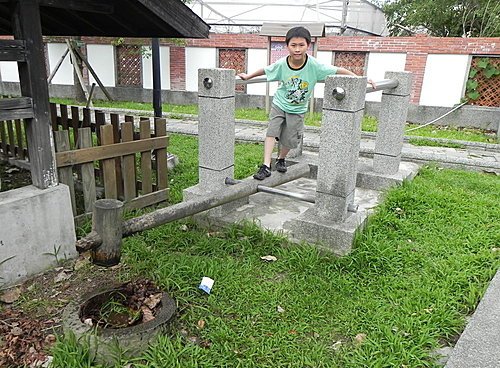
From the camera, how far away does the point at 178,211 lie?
2883 millimetres

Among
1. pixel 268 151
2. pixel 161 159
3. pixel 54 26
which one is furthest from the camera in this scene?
pixel 54 26

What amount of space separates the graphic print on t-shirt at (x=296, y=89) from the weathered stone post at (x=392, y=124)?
1375mm

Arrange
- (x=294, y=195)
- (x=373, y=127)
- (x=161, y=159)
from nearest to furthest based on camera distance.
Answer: (x=294, y=195)
(x=161, y=159)
(x=373, y=127)

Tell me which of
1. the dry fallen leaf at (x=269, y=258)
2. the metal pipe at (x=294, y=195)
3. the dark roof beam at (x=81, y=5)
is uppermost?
the dark roof beam at (x=81, y=5)

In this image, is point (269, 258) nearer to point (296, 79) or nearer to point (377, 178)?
point (296, 79)

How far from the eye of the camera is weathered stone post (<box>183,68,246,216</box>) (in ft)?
13.1

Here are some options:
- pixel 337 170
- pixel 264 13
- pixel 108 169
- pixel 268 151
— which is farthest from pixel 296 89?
pixel 264 13

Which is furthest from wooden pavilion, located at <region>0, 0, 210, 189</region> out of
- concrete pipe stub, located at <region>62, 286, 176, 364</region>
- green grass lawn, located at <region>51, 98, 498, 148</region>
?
green grass lawn, located at <region>51, 98, 498, 148</region>

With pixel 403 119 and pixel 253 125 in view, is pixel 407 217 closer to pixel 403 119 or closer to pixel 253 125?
pixel 403 119

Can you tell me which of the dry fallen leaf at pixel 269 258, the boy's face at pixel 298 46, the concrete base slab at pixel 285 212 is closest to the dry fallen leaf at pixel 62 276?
the concrete base slab at pixel 285 212

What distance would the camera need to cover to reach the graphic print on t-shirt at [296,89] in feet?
13.5

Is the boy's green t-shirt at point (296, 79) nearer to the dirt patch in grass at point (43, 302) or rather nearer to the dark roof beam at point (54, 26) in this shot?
the dirt patch in grass at point (43, 302)

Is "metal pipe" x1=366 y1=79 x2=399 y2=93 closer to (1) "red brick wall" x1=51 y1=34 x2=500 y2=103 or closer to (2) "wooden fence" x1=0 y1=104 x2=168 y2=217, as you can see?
(2) "wooden fence" x1=0 y1=104 x2=168 y2=217

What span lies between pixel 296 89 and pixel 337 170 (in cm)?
98
